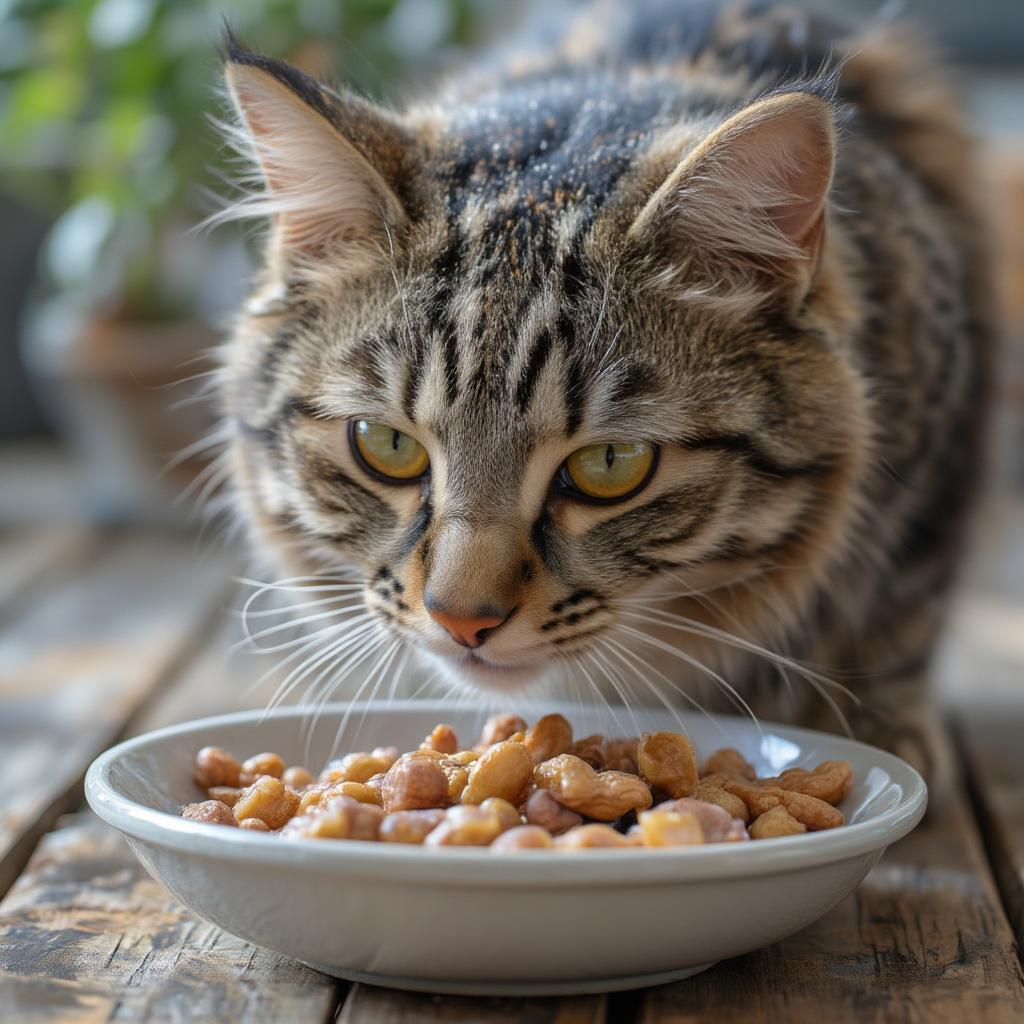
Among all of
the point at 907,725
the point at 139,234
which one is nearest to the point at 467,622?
the point at 907,725

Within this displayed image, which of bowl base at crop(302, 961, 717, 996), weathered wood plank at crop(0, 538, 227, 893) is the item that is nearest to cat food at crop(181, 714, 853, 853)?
bowl base at crop(302, 961, 717, 996)

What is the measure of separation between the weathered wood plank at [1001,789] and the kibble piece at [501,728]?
18.9 inches

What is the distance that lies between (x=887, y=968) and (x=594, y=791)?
0.28 meters

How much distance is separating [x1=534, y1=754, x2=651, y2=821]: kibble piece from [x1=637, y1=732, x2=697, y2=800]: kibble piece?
0.04 meters

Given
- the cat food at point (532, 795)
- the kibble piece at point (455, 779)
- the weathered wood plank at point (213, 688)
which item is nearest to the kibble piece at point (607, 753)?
the cat food at point (532, 795)

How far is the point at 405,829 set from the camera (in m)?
1.01

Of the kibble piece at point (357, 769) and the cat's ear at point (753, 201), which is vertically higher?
the cat's ear at point (753, 201)

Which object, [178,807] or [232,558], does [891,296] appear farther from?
[232,558]

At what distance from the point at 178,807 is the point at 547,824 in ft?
1.12

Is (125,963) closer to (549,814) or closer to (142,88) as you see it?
(549,814)

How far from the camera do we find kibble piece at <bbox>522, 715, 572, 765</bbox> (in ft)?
4.01

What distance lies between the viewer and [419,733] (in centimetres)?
143

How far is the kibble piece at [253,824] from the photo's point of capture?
1112 mm

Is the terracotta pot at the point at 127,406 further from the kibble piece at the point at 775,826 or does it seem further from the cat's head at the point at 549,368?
the kibble piece at the point at 775,826
